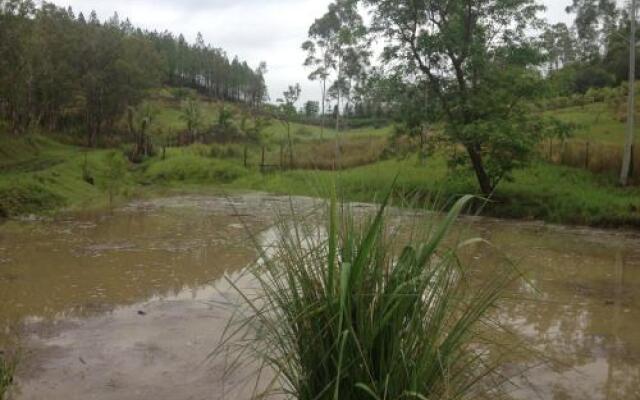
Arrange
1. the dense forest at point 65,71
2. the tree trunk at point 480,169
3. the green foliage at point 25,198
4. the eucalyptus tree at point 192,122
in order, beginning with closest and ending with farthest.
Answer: the green foliage at point 25,198
the tree trunk at point 480,169
the dense forest at point 65,71
the eucalyptus tree at point 192,122

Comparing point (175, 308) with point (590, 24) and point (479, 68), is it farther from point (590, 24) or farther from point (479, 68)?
point (590, 24)

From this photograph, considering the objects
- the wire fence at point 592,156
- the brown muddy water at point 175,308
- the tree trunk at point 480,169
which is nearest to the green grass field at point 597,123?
the wire fence at point 592,156

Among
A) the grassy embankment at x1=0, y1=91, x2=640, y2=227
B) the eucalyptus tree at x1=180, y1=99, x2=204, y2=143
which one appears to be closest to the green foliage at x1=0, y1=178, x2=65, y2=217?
the grassy embankment at x1=0, y1=91, x2=640, y2=227

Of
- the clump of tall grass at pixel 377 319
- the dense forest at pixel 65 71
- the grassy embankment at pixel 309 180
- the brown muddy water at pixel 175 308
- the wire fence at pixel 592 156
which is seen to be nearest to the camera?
the clump of tall grass at pixel 377 319

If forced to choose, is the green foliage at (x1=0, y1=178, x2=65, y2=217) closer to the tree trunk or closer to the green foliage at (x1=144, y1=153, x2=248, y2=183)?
the green foliage at (x1=144, y1=153, x2=248, y2=183)

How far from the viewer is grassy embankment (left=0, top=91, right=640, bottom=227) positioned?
16250 mm

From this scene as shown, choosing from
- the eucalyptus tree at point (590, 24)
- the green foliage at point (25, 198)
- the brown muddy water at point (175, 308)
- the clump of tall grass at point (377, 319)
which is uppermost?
the eucalyptus tree at point (590, 24)

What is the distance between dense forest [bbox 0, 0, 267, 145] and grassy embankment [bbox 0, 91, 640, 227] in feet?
11.3

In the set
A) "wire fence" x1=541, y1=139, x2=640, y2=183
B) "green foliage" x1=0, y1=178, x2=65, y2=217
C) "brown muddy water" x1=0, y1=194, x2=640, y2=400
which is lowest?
"brown muddy water" x1=0, y1=194, x2=640, y2=400

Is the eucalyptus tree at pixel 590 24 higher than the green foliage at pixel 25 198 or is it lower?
higher

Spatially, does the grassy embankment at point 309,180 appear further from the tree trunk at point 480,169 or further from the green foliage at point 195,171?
the tree trunk at point 480,169

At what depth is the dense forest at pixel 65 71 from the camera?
29.1m

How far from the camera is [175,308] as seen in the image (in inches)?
299

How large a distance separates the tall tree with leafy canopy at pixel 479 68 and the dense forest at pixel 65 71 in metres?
19.2
